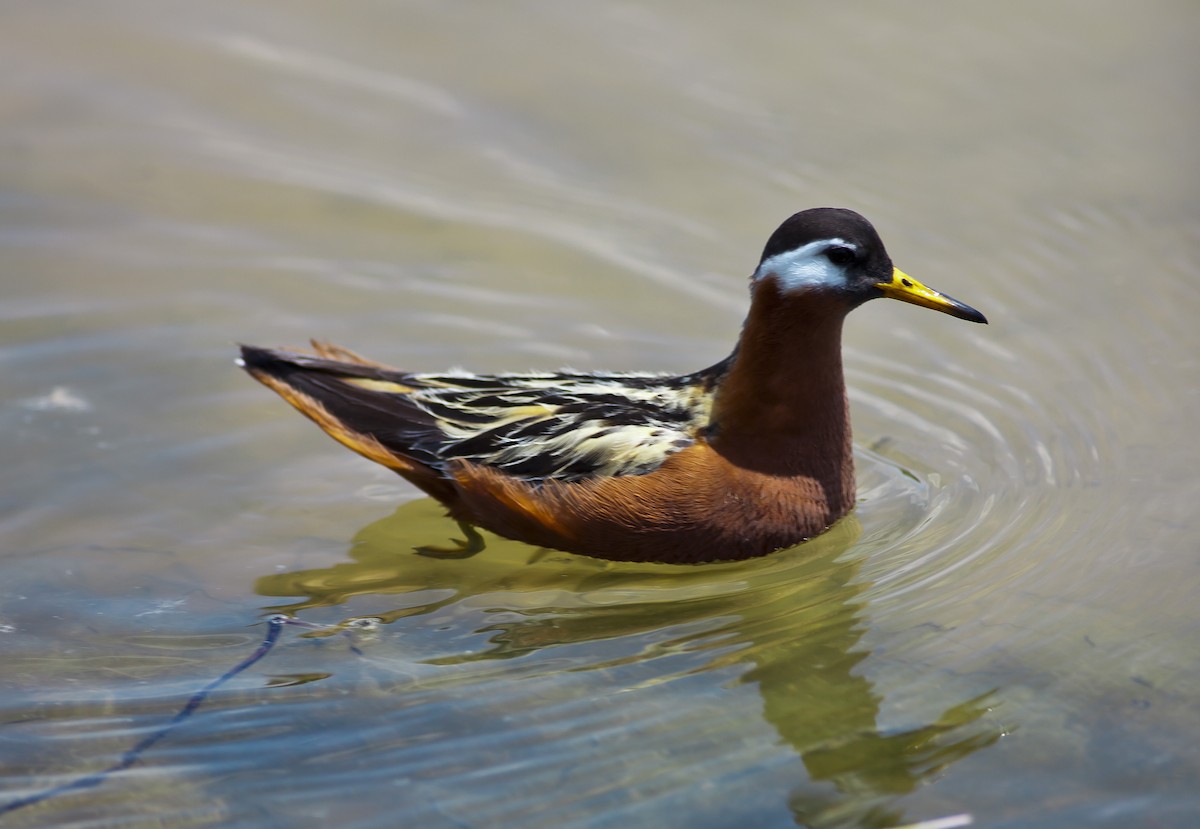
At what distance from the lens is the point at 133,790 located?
5375 millimetres

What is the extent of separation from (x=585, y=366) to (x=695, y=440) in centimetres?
176

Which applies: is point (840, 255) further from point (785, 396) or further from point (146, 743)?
point (146, 743)

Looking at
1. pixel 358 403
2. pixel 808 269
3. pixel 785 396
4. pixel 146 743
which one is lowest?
pixel 146 743

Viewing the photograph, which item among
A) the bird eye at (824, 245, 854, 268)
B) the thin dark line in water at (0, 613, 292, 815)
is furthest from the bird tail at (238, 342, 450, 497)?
the bird eye at (824, 245, 854, 268)

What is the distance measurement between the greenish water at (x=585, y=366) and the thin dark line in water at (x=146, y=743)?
0.15 feet

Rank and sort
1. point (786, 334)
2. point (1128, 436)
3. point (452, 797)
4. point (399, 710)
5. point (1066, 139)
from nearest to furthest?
1. point (452, 797)
2. point (399, 710)
3. point (786, 334)
4. point (1128, 436)
5. point (1066, 139)

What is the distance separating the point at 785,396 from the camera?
7.27 meters

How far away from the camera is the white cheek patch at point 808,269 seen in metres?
7.04

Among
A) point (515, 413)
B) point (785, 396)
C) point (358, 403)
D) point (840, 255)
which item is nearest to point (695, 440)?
point (785, 396)

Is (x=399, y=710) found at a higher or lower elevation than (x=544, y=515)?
lower

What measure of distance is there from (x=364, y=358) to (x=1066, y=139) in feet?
17.8

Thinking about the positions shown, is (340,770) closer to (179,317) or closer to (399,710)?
(399,710)

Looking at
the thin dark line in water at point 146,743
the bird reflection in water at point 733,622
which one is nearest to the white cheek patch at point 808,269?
the bird reflection in water at point 733,622

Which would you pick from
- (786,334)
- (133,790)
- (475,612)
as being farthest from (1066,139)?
(133,790)
